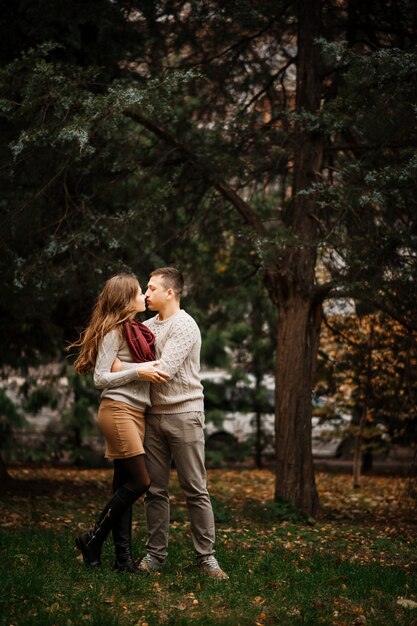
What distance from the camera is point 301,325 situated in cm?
961

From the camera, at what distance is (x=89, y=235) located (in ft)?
27.0

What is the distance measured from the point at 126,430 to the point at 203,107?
6502mm

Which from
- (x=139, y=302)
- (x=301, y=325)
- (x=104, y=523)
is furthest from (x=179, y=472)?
(x=301, y=325)

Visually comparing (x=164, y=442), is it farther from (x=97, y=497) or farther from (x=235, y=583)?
(x=97, y=497)

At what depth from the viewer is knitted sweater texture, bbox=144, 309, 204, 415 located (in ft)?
17.5

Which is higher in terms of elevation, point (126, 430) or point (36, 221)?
point (36, 221)

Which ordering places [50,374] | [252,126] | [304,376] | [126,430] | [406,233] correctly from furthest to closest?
[50,374], [252,126], [304,376], [406,233], [126,430]

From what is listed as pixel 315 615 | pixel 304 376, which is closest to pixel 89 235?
pixel 304 376

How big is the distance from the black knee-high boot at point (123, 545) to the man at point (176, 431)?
0.11m

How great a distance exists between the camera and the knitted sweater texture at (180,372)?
210 inches

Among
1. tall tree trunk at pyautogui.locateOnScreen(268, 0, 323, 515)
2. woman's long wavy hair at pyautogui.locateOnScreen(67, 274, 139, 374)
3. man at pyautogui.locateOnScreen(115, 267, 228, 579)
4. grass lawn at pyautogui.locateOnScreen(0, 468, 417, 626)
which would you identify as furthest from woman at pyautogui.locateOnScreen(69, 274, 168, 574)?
tall tree trunk at pyautogui.locateOnScreen(268, 0, 323, 515)

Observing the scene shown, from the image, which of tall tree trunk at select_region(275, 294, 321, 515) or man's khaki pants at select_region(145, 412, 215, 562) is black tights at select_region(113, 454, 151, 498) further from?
tall tree trunk at select_region(275, 294, 321, 515)

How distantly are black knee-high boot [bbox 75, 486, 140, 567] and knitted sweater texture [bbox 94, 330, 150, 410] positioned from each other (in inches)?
23.6

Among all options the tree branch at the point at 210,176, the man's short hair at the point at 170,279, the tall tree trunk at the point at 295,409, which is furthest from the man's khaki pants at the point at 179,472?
the tree branch at the point at 210,176
